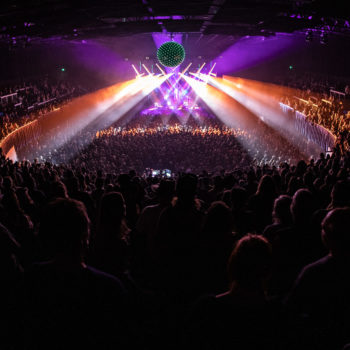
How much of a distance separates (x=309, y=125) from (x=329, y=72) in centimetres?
641

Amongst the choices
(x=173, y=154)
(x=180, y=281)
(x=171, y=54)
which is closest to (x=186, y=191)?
(x=180, y=281)

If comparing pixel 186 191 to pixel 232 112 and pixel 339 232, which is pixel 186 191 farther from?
pixel 232 112

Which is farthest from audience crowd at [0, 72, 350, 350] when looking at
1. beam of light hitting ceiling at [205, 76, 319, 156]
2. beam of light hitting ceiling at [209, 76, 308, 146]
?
beam of light hitting ceiling at [209, 76, 308, 146]

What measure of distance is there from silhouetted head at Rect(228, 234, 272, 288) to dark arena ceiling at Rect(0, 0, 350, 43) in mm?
11209

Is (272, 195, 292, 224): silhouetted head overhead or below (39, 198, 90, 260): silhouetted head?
below

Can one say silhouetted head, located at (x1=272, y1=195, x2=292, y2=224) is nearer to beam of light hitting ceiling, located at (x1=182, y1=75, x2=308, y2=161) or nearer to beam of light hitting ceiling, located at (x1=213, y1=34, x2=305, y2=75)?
beam of light hitting ceiling, located at (x1=182, y1=75, x2=308, y2=161)

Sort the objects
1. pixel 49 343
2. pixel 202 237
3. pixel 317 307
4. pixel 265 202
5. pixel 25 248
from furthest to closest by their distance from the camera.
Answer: pixel 265 202 < pixel 25 248 < pixel 202 237 < pixel 317 307 < pixel 49 343

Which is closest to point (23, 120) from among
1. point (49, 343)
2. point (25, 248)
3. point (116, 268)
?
point (25, 248)

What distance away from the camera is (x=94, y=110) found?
33.1 meters

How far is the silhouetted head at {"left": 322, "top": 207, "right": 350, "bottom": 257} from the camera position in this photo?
2334mm

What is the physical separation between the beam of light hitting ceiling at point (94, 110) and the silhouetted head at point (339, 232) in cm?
1999

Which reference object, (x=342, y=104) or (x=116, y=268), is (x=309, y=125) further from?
(x=116, y=268)

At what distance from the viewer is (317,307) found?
7.77ft

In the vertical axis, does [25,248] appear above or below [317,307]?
above
